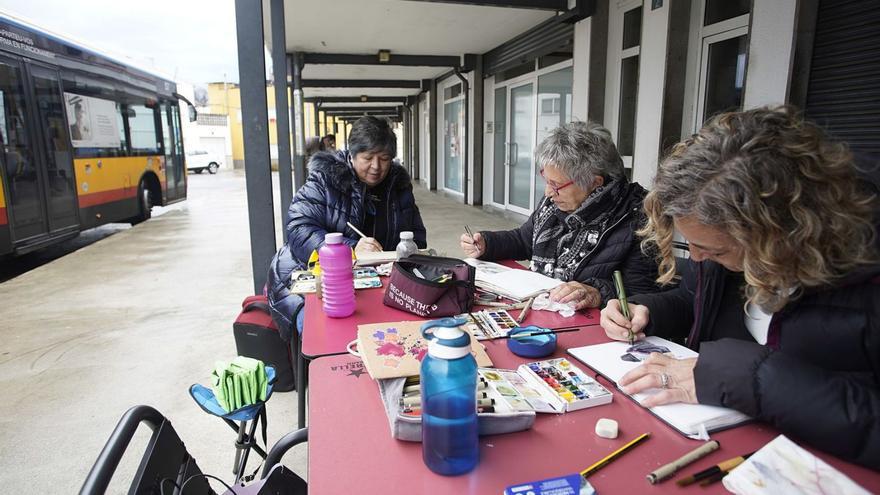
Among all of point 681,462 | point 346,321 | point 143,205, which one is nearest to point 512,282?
point 346,321

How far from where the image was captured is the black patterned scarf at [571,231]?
1926 mm

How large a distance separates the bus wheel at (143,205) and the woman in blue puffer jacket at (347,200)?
6.93 meters

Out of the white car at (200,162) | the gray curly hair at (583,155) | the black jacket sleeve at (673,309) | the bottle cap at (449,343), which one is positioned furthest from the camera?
the white car at (200,162)

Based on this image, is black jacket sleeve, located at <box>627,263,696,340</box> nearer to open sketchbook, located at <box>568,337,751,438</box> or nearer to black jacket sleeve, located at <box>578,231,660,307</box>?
open sketchbook, located at <box>568,337,751,438</box>

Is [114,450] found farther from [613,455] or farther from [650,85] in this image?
[650,85]

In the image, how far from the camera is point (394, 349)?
4.07ft

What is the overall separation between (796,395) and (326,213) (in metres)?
2.14

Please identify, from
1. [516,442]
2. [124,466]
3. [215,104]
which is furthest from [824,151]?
[215,104]

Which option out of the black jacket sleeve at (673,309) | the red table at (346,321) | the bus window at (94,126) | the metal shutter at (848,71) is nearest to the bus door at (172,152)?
the bus window at (94,126)

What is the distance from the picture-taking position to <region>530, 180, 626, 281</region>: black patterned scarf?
1926 mm

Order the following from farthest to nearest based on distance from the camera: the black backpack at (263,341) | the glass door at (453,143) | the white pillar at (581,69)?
1. the glass door at (453,143)
2. the white pillar at (581,69)
3. the black backpack at (263,341)

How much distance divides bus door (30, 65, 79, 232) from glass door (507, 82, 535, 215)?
6016 millimetres

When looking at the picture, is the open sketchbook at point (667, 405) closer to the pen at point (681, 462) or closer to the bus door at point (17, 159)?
the pen at point (681, 462)

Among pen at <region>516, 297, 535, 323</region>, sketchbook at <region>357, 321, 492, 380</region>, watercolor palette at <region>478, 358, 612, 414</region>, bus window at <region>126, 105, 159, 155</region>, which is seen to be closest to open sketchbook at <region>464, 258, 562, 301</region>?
pen at <region>516, 297, 535, 323</region>
